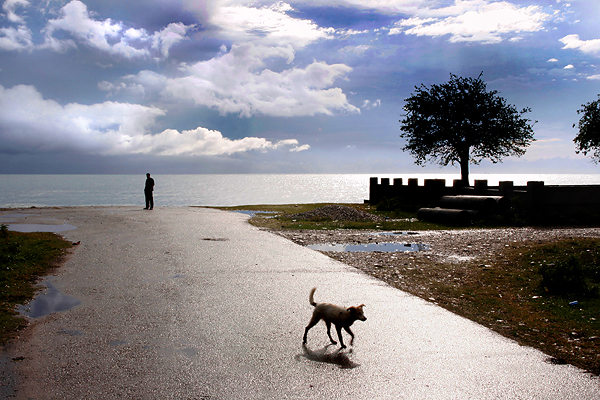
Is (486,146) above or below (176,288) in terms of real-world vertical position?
above

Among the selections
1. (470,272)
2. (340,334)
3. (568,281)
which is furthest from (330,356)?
(470,272)

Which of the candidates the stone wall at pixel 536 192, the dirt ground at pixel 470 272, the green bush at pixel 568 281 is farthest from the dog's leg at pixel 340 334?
the stone wall at pixel 536 192

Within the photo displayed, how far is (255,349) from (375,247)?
947 centimetres

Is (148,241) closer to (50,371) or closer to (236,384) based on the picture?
(50,371)

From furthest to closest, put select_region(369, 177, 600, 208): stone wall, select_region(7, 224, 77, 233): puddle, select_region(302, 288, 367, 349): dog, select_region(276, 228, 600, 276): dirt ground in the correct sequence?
select_region(369, 177, 600, 208): stone wall → select_region(7, 224, 77, 233): puddle → select_region(276, 228, 600, 276): dirt ground → select_region(302, 288, 367, 349): dog

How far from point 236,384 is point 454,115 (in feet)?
138

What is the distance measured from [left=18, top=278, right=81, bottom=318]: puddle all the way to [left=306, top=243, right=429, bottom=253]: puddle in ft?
26.0

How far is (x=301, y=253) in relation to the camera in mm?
12547

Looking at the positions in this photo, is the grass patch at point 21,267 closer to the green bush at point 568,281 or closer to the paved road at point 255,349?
the paved road at point 255,349

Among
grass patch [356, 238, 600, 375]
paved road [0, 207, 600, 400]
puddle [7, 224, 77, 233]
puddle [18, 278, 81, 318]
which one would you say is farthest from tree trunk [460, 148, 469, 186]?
puddle [18, 278, 81, 318]

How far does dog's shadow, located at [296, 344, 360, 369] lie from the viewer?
15.8 feet

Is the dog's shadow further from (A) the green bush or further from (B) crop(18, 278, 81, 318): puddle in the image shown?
(A) the green bush

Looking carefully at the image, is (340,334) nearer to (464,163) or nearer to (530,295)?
(530,295)

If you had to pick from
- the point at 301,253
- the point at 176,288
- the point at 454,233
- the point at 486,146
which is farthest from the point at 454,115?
the point at 176,288
